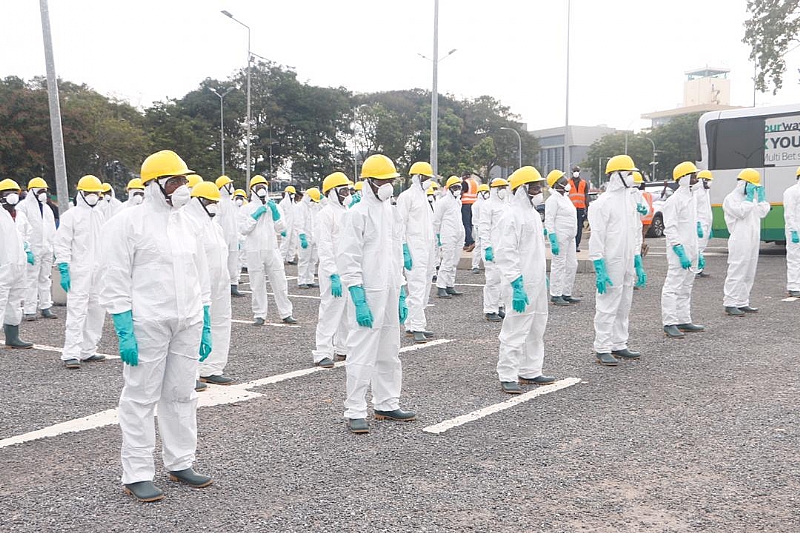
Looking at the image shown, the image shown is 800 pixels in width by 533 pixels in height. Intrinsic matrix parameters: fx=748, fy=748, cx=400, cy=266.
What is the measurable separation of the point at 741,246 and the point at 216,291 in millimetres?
7577

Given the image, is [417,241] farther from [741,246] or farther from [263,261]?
[741,246]

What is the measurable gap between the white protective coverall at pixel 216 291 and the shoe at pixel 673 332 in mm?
5220

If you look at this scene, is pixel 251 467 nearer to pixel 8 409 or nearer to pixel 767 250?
pixel 8 409

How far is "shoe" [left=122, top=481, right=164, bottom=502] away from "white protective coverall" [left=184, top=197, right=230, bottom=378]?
9.80 feet

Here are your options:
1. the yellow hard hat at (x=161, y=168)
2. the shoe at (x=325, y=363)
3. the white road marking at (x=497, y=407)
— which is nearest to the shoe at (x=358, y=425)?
the white road marking at (x=497, y=407)

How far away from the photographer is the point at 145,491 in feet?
14.0

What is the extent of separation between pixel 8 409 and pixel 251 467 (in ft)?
9.37

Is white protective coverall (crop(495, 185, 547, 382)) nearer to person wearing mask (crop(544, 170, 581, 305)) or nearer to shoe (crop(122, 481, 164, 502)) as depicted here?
shoe (crop(122, 481, 164, 502))

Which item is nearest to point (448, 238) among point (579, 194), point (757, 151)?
point (579, 194)

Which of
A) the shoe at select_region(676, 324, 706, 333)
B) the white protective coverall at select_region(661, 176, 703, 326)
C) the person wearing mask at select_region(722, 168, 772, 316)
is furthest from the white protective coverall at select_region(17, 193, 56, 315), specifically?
the person wearing mask at select_region(722, 168, 772, 316)

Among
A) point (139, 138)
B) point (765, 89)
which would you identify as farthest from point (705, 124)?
point (139, 138)

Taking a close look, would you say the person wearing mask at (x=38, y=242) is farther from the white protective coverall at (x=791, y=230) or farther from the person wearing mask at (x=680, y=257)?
the white protective coverall at (x=791, y=230)

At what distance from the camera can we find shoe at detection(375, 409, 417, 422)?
19.0ft

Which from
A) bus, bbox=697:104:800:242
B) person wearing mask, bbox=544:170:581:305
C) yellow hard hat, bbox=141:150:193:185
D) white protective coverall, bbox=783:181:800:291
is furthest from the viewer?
bus, bbox=697:104:800:242
